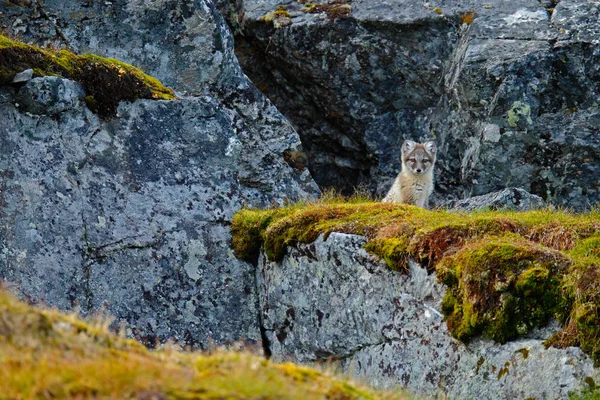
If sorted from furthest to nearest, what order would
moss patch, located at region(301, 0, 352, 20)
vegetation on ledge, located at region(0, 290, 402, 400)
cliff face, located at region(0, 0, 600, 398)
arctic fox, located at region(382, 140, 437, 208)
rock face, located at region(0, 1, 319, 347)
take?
Result: moss patch, located at region(301, 0, 352, 20) < arctic fox, located at region(382, 140, 437, 208) < rock face, located at region(0, 1, 319, 347) < cliff face, located at region(0, 0, 600, 398) < vegetation on ledge, located at region(0, 290, 402, 400)

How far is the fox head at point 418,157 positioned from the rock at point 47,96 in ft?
22.4

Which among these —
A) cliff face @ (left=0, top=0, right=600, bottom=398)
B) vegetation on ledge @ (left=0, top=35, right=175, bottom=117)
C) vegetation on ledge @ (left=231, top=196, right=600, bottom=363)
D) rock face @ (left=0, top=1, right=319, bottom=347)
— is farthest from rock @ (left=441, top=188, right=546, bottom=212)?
vegetation on ledge @ (left=0, top=35, right=175, bottom=117)

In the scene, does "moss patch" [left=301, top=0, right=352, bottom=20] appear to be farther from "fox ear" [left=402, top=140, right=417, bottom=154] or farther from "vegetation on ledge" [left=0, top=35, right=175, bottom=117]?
"vegetation on ledge" [left=0, top=35, right=175, bottom=117]

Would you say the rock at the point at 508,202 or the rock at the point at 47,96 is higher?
the rock at the point at 47,96

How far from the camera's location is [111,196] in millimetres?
11859

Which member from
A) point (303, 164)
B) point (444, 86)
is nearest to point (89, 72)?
point (303, 164)

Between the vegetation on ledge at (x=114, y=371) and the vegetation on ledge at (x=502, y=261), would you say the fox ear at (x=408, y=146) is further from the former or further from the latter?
the vegetation on ledge at (x=114, y=371)

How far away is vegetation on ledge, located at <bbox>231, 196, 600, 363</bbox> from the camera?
7777 millimetres

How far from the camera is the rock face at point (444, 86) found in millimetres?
16516

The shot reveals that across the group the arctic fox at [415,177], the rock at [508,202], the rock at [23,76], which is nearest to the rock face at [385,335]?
the rock at [508,202]

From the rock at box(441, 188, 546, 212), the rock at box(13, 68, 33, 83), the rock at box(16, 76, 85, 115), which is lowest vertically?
the rock at box(441, 188, 546, 212)

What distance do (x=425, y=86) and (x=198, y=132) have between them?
745cm

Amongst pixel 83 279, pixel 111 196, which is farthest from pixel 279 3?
pixel 83 279

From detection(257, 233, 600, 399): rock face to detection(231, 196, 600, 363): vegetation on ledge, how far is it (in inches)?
6.9
